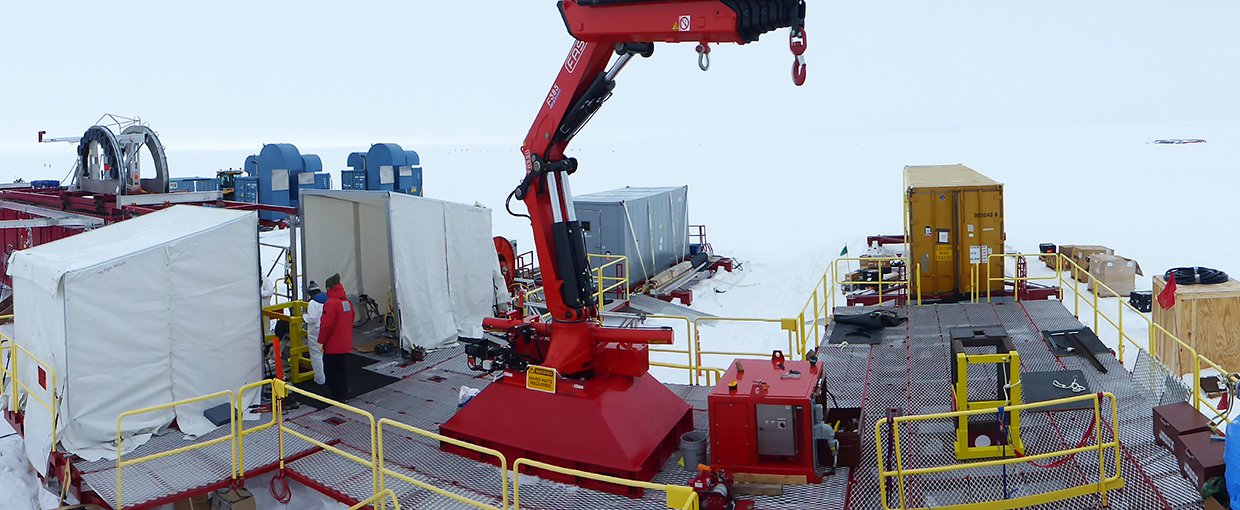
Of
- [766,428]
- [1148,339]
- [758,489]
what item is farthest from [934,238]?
[758,489]

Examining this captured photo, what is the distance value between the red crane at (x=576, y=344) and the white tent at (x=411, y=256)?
11.8 ft

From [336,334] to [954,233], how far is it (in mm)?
10268

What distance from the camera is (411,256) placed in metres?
12.8

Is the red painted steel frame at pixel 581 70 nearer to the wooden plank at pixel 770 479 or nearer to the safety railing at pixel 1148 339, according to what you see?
the wooden plank at pixel 770 479

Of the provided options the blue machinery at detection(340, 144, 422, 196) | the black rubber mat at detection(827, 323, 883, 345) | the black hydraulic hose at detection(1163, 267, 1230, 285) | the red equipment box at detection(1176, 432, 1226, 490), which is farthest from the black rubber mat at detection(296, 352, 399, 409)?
the black hydraulic hose at detection(1163, 267, 1230, 285)

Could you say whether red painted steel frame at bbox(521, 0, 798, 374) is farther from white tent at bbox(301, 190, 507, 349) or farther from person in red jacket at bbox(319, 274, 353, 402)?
white tent at bbox(301, 190, 507, 349)

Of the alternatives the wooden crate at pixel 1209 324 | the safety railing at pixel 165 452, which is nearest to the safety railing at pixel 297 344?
the safety railing at pixel 165 452

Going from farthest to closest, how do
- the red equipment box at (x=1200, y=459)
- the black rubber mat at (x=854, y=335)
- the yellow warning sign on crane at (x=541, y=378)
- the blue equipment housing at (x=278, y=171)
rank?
the blue equipment housing at (x=278, y=171), the black rubber mat at (x=854, y=335), the yellow warning sign on crane at (x=541, y=378), the red equipment box at (x=1200, y=459)

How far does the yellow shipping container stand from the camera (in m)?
15.7

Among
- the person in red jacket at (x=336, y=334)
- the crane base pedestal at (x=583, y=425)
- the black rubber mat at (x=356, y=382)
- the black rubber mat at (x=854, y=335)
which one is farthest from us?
the black rubber mat at (x=854, y=335)

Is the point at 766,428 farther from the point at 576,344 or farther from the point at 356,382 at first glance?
the point at 356,382

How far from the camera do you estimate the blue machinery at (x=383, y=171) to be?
21547 millimetres

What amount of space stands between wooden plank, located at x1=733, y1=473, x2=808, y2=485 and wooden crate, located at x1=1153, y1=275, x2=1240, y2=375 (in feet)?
22.4

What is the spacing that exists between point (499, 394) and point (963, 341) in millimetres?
4910
